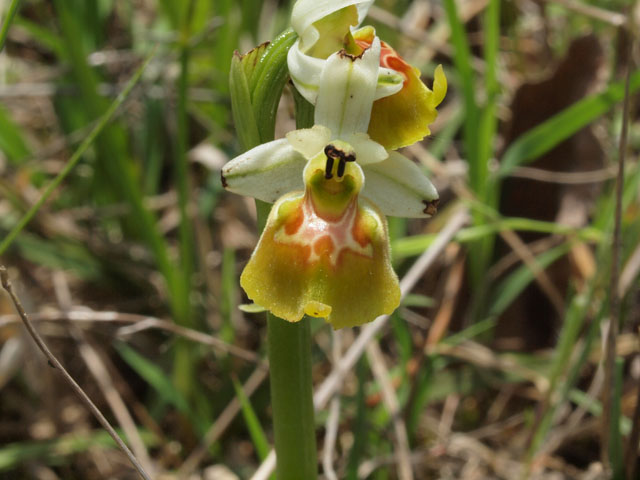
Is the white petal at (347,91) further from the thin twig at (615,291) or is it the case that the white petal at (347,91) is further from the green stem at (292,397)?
the thin twig at (615,291)

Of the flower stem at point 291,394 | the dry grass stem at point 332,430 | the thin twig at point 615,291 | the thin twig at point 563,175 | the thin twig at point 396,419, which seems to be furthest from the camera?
the thin twig at point 563,175

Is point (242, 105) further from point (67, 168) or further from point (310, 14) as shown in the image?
point (67, 168)

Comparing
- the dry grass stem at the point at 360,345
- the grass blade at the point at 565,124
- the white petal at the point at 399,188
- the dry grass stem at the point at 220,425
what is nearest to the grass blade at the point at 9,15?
the white petal at the point at 399,188

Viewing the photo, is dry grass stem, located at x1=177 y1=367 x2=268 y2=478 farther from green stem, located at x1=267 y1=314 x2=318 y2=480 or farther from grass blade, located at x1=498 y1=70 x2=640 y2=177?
grass blade, located at x1=498 y1=70 x2=640 y2=177

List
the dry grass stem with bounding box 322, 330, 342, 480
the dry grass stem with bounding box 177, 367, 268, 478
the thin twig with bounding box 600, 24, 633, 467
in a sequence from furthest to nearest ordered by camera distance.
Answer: the dry grass stem with bounding box 177, 367, 268, 478 → the dry grass stem with bounding box 322, 330, 342, 480 → the thin twig with bounding box 600, 24, 633, 467

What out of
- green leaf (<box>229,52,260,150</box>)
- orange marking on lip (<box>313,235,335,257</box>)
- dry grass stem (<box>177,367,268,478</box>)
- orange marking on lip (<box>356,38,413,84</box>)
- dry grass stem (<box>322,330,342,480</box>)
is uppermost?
orange marking on lip (<box>356,38,413,84</box>)

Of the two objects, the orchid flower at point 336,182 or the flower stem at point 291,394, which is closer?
the orchid flower at point 336,182

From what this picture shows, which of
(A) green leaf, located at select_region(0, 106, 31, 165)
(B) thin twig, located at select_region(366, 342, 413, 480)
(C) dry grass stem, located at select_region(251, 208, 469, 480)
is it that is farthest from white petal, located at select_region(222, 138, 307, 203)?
(A) green leaf, located at select_region(0, 106, 31, 165)
